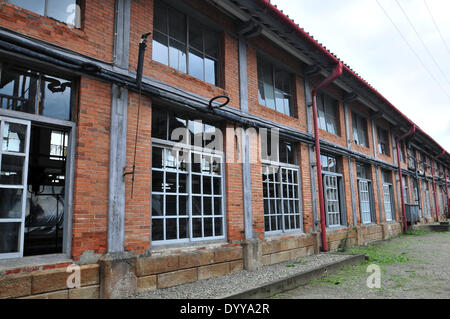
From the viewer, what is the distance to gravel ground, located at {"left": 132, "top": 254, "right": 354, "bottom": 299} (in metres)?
4.43

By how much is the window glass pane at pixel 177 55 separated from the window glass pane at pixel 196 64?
175mm

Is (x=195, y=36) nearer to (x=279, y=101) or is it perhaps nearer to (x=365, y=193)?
(x=279, y=101)

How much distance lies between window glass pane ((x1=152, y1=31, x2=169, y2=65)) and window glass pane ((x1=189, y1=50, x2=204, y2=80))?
0.59 meters

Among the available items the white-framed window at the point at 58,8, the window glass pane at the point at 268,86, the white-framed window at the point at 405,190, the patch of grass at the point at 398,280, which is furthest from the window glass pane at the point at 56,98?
the white-framed window at the point at 405,190

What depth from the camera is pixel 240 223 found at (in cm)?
628

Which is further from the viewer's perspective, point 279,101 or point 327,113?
point 327,113

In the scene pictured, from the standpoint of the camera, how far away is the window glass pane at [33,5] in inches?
161

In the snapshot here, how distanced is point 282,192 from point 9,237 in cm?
562

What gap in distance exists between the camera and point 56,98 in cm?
421

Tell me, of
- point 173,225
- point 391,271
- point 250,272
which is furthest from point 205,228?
point 391,271

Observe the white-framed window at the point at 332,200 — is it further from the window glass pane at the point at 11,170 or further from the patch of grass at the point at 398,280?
the window glass pane at the point at 11,170

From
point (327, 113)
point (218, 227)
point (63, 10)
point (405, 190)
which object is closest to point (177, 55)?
point (63, 10)

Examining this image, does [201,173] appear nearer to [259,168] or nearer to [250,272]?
[259,168]

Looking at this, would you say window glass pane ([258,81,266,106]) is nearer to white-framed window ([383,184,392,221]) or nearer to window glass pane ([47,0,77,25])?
window glass pane ([47,0,77,25])
